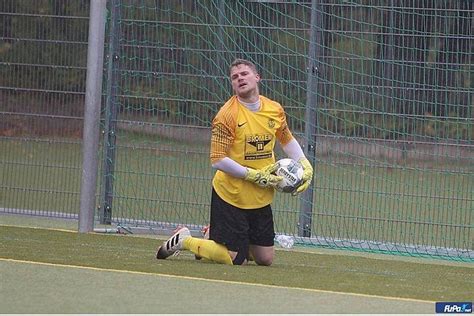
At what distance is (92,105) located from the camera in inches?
492

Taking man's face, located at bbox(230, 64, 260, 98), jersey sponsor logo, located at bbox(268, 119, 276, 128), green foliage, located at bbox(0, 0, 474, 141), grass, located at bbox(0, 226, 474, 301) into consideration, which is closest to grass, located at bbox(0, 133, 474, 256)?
green foliage, located at bbox(0, 0, 474, 141)

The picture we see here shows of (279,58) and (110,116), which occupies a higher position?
(279,58)

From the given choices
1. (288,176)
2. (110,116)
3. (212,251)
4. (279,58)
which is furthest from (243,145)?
(110,116)

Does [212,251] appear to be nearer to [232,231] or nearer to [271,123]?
[232,231]

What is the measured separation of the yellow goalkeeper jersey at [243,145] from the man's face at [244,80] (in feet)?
0.43

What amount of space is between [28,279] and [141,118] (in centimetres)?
513

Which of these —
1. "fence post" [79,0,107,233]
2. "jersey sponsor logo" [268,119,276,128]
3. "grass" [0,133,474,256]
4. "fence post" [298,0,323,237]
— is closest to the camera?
"jersey sponsor logo" [268,119,276,128]

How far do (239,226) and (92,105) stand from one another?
284 cm

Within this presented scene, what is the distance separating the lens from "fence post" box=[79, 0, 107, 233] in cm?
1242

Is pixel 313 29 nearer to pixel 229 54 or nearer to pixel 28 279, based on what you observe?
pixel 229 54

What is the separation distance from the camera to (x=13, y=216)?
14.2 m

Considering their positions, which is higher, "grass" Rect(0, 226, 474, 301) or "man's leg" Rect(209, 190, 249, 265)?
"man's leg" Rect(209, 190, 249, 265)

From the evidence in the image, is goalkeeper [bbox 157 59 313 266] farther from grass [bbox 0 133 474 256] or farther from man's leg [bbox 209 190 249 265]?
grass [bbox 0 133 474 256]

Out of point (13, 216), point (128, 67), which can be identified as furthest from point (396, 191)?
point (13, 216)
